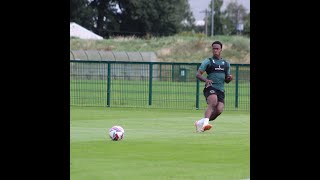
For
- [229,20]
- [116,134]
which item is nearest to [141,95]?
[116,134]

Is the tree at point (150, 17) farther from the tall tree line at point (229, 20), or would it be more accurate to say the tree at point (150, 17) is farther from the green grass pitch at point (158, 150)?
the green grass pitch at point (158, 150)

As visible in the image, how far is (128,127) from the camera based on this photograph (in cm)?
2070

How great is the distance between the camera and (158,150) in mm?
14727

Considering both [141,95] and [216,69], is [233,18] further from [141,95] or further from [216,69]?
[216,69]

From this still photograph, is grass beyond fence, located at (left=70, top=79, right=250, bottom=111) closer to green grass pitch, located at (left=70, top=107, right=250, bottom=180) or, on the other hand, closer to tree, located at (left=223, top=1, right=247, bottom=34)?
green grass pitch, located at (left=70, top=107, right=250, bottom=180)

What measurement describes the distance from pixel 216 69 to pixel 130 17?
87518 mm

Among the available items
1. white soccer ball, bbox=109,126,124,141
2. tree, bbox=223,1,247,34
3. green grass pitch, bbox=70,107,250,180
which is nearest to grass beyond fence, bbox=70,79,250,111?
green grass pitch, bbox=70,107,250,180

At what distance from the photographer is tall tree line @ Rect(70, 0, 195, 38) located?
104 meters

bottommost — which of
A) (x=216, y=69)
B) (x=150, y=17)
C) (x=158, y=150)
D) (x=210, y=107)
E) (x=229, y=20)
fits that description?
(x=158, y=150)

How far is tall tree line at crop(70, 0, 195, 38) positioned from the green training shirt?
8389cm
